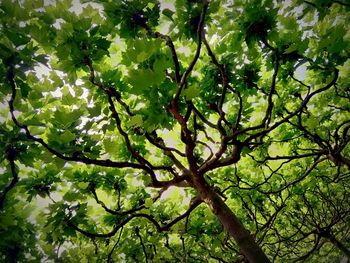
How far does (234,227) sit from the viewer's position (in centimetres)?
315

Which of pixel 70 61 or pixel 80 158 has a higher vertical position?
pixel 70 61

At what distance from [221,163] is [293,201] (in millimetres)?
9239

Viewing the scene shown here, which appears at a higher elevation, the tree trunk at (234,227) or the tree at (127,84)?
the tree at (127,84)

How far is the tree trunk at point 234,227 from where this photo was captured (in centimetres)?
291

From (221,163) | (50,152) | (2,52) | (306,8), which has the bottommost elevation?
(221,163)

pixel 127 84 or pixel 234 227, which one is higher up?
pixel 127 84

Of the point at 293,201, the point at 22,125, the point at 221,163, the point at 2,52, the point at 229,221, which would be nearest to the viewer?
the point at 2,52

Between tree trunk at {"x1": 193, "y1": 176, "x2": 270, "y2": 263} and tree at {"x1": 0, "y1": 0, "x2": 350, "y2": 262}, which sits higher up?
tree at {"x1": 0, "y1": 0, "x2": 350, "y2": 262}

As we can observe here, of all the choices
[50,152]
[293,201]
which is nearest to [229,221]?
[50,152]

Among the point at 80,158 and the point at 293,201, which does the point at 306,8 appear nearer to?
the point at 80,158

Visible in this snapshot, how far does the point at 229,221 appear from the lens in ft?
10.5

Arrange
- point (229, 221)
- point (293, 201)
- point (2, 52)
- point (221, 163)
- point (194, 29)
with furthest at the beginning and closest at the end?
point (293, 201) → point (221, 163) → point (229, 221) → point (194, 29) → point (2, 52)

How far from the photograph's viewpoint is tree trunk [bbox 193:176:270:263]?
2912mm

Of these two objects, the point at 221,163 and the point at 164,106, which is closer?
the point at 164,106
